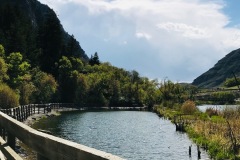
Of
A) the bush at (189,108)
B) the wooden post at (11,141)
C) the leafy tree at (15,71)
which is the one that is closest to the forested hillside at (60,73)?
the leafy tree at (15,71)

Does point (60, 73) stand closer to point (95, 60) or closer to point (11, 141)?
A: point (95, 60)

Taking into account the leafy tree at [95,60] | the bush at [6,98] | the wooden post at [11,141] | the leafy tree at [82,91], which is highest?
the leafy tree at [95,60]

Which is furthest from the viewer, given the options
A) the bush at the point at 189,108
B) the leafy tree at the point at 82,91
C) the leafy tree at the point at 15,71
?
the leafy tree at the point at 82,91

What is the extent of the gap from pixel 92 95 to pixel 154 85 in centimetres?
3669

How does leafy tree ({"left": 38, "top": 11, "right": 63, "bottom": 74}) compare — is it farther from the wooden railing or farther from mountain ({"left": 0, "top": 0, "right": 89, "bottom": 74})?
the wooden railing

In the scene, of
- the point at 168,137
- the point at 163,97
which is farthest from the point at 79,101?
the point at 168,137

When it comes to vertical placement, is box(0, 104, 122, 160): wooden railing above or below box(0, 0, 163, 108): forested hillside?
below

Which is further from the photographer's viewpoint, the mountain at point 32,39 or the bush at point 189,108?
the mountain at point 32,39

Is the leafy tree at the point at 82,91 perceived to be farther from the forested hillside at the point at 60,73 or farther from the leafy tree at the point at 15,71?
the leafy tree at the point at 15,71

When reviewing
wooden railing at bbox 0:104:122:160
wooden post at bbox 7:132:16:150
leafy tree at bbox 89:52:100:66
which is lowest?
wooden post at bbox 7:132:16:150

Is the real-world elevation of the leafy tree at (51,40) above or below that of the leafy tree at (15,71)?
above

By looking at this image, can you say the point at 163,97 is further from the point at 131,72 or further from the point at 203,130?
the point at 203,130

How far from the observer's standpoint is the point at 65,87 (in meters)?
114

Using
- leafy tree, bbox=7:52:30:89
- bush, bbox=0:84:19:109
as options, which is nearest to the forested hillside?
leafy tree, bbox=7:52:30:89
